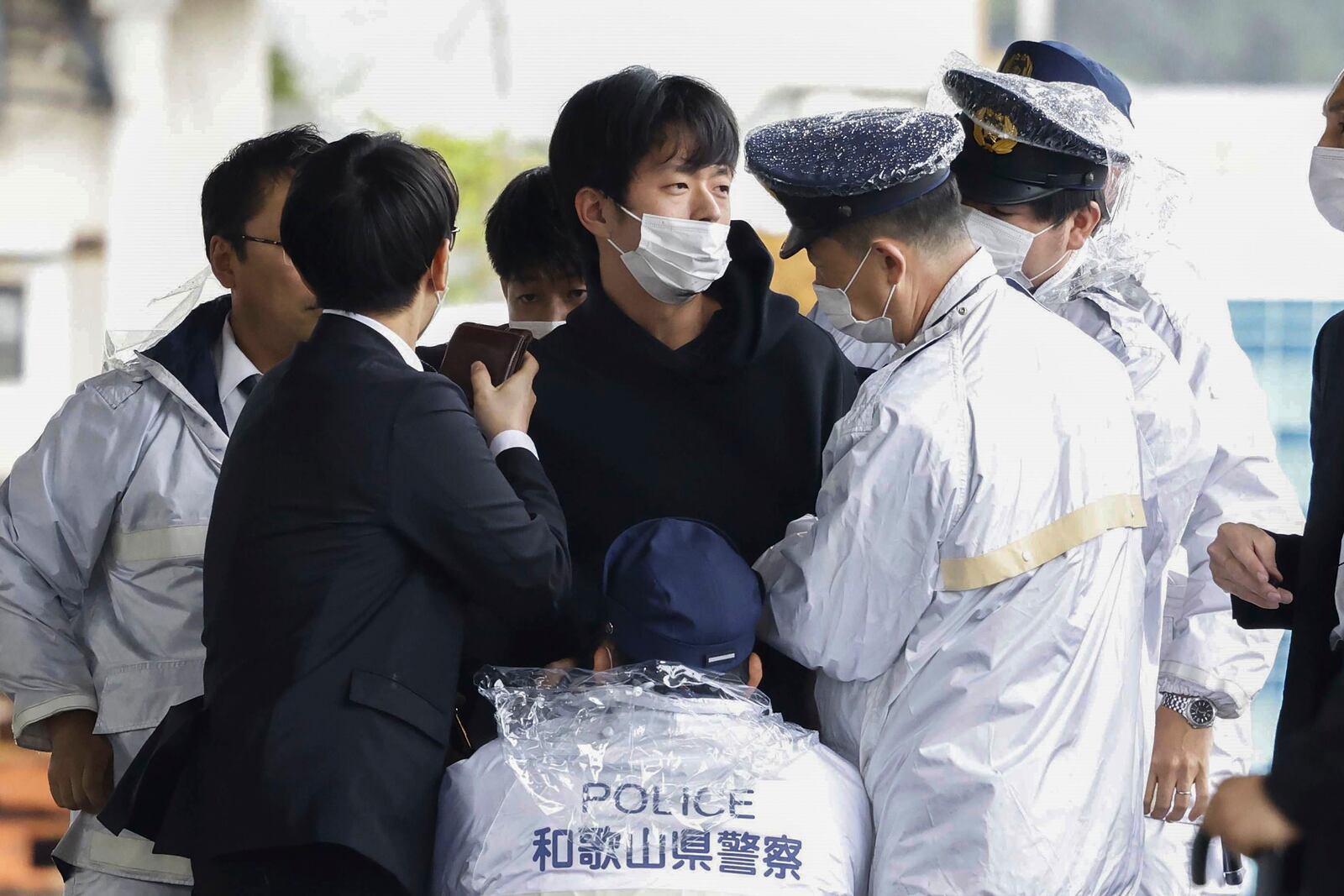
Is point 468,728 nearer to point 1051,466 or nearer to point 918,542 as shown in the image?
point 918,542

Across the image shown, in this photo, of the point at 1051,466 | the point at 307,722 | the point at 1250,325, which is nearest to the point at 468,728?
the point at 307,722

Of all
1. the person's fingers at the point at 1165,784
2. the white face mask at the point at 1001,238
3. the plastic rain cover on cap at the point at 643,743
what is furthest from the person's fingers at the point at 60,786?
the person's fingers at the point at 1165,784

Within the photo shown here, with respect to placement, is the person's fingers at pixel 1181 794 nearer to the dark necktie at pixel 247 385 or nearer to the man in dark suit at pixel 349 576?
the man in dark suit at pixel 349 576

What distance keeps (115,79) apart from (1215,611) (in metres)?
3.70

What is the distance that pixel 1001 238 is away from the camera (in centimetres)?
213

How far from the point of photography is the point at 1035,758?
1.60m

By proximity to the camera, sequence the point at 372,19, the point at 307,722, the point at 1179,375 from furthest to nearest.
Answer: the point at 372,19 → the point at 1179,375 → the point at 307,722

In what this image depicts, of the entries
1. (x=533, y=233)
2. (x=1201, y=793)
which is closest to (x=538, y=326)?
(x=533, y=233)

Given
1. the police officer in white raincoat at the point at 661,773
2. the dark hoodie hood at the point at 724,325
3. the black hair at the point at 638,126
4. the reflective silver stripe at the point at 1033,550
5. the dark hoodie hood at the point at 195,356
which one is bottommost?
the police officer in white raincoat at the point at 661,773

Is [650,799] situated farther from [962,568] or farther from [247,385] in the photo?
[247,385]

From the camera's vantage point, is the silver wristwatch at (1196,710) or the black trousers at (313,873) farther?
the silver wristwatch at (1196,710)

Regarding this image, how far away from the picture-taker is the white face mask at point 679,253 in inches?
77.3

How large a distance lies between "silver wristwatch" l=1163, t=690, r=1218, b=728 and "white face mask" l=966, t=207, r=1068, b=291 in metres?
0.73

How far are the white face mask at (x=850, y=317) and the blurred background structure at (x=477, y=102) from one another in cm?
202
